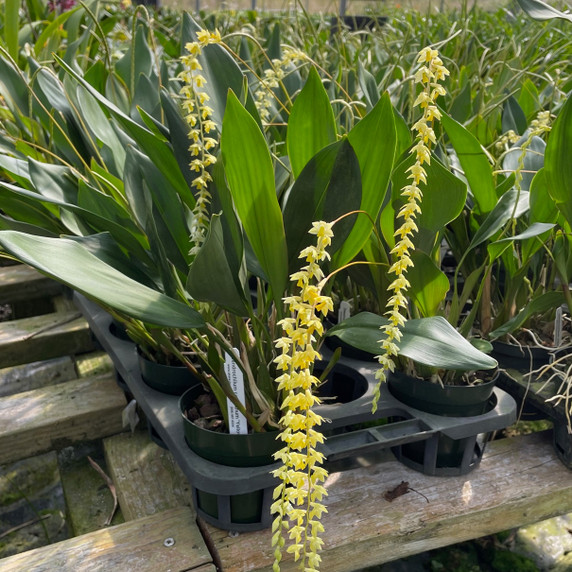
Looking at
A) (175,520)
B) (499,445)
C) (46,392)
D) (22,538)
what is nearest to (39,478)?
(22,538)

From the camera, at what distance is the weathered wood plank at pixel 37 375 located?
126 centimetres

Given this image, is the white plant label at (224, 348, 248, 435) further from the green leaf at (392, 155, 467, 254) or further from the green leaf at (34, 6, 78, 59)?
the green leaf at (34, 6, 78, 59)

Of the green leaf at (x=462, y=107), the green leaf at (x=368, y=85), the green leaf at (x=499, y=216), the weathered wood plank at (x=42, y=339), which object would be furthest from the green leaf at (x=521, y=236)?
the weathered wood plank at (x=42, y=339)

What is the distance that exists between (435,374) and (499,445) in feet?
0.53

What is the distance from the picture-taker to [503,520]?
0.78 meters

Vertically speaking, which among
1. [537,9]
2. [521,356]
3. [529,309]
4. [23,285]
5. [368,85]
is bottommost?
[23,285]

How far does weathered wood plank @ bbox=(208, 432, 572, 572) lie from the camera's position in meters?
0.70

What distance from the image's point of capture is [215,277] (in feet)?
1.89

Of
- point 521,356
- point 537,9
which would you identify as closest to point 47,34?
point 537,9

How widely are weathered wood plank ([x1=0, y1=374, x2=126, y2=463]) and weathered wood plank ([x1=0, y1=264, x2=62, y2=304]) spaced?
0.45 meters

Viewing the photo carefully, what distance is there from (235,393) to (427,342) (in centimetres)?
23

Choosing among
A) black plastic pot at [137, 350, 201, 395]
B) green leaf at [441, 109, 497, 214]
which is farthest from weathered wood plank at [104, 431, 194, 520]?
green leaf at [441, 109, 497, 214]

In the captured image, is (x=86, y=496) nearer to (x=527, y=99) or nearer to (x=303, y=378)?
(x=303, y=378)

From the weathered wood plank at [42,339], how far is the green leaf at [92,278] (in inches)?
27.8
